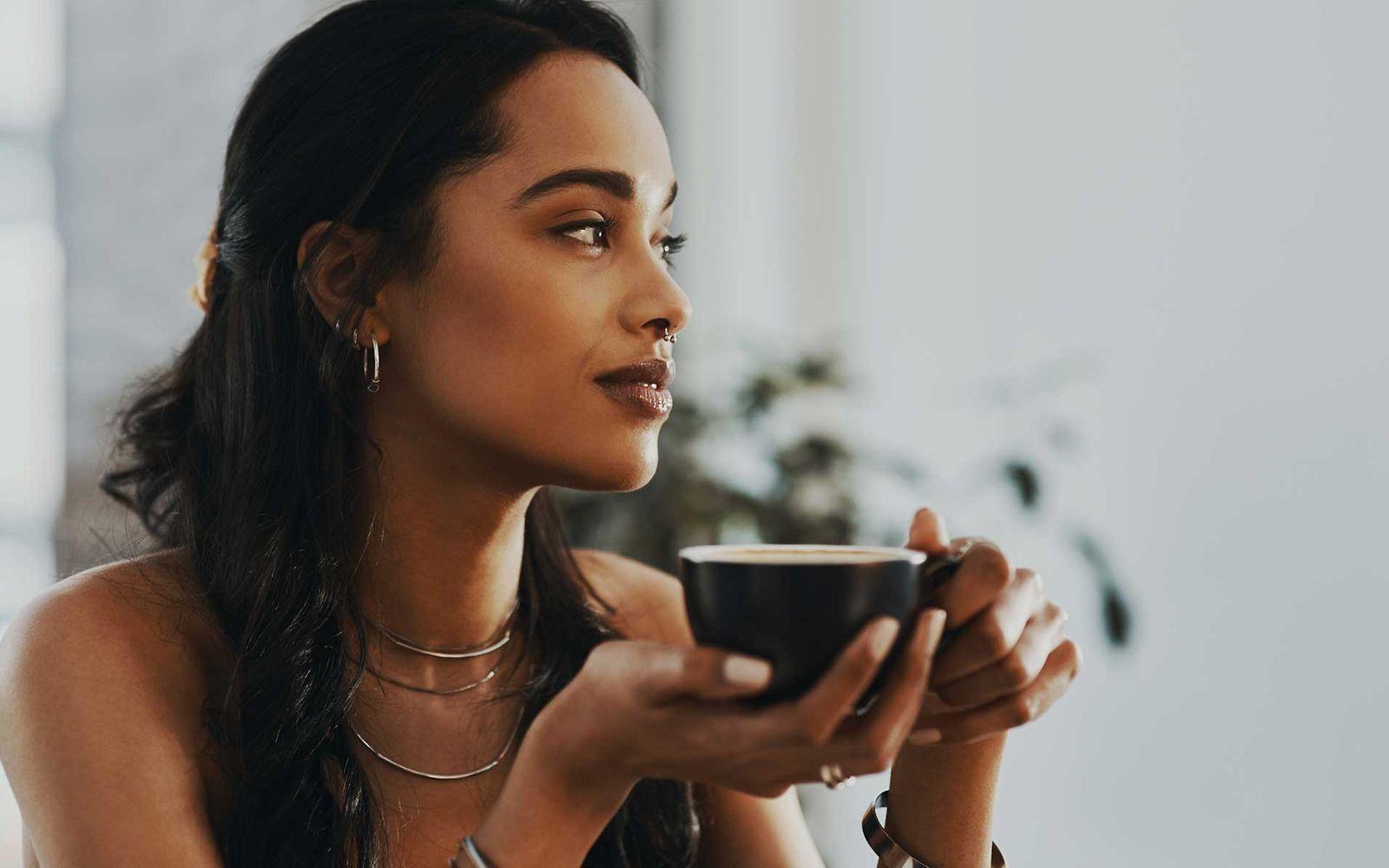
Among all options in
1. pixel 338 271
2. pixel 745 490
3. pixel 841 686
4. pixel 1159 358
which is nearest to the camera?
pixel 841 686

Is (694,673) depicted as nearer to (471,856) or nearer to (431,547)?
(471,856)

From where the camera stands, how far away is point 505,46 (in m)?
1.20

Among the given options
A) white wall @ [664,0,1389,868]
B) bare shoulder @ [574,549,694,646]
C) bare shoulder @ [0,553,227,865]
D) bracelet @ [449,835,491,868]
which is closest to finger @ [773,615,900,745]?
bracelet @ [449,835,491,868]

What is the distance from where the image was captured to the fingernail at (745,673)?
65 centimetres

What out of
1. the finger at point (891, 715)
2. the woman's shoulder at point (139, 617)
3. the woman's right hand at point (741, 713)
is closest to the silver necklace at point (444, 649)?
the woman's shoulder at point (139, 617)

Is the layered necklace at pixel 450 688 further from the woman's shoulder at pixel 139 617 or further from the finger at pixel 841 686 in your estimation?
the finger at pixel 841 686

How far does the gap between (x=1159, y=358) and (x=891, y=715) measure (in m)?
1.51

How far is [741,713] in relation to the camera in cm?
67

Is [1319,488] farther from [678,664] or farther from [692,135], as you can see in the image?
A: [692,135]

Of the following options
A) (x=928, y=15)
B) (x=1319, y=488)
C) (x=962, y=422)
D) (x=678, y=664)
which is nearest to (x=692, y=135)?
(x=928, y=15)

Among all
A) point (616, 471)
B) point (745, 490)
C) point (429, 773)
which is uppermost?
point (616, 471)

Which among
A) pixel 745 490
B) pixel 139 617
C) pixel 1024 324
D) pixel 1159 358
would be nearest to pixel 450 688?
pixel 139 617

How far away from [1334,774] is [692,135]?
217cm

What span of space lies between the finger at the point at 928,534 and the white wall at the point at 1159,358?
3.46 feet
